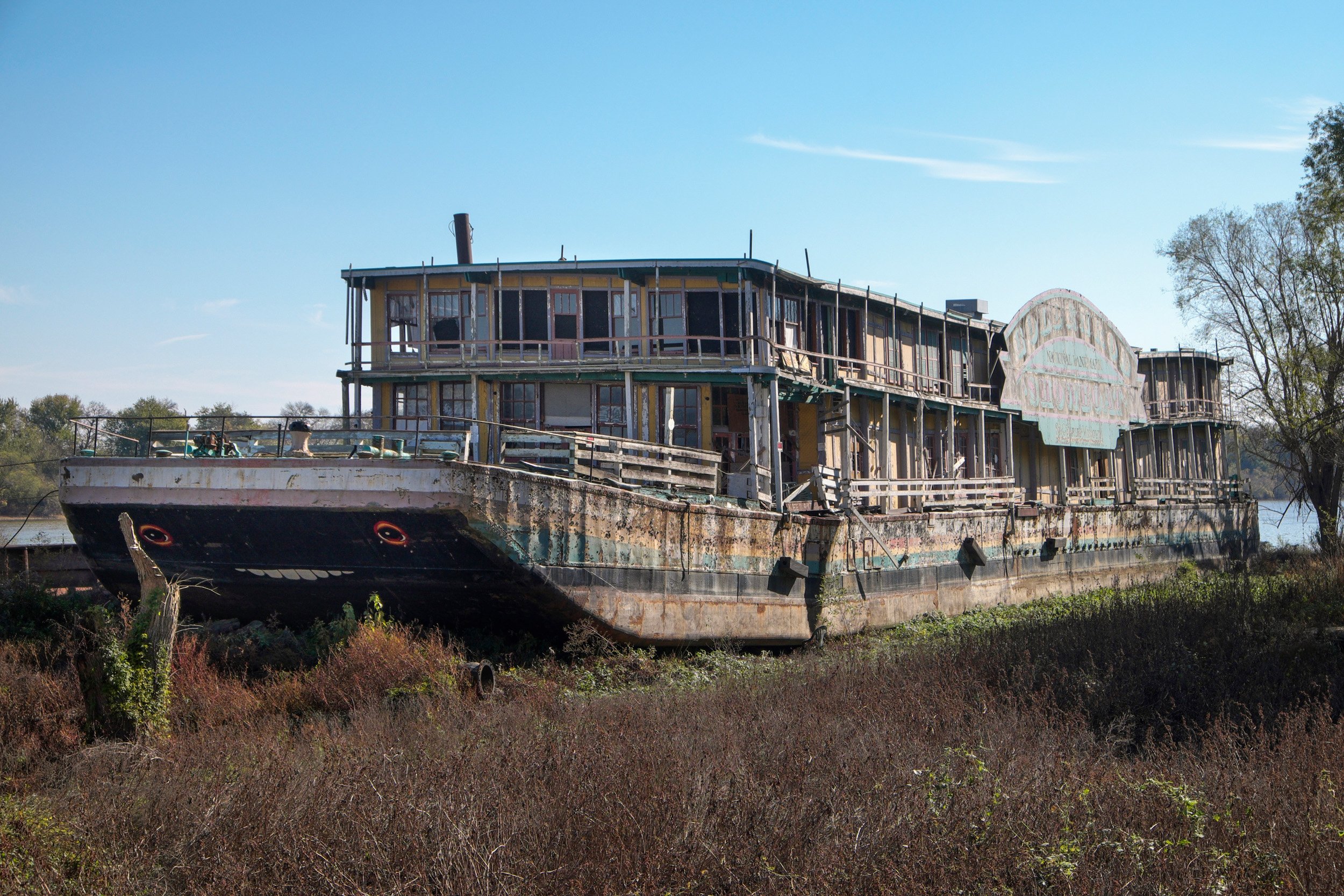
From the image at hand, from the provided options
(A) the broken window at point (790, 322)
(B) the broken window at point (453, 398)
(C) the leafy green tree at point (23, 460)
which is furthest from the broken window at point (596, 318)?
(C) the leafy green tree at point (23, 460)

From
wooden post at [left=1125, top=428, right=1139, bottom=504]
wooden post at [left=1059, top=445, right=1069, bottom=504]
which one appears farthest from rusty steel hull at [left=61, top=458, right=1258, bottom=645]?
wooden post at [left=1125, top=428, right=1139, bottom=504]

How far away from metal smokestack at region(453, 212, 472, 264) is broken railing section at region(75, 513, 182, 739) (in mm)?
12452

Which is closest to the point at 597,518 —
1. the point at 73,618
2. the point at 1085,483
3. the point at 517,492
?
the point at 517,492

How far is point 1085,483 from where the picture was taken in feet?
117

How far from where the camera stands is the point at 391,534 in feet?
49.3

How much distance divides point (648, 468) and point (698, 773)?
31.1ft

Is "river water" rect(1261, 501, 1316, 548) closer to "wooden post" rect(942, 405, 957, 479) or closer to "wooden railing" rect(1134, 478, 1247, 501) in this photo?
"wooden railing" rect(1134, 478, 1247, 501)

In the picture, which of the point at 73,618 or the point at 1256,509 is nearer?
the point at 73,618

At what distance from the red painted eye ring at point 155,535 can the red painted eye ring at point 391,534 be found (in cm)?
352

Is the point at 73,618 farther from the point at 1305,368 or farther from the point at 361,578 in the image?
the point at 1305,368

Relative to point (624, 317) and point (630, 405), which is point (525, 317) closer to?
point (624, 317)

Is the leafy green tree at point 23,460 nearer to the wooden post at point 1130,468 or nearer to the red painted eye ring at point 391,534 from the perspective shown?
the red painted eye ring at point 391,534

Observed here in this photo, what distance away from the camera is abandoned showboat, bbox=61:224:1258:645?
15.3m

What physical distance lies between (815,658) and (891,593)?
5.36 meters
